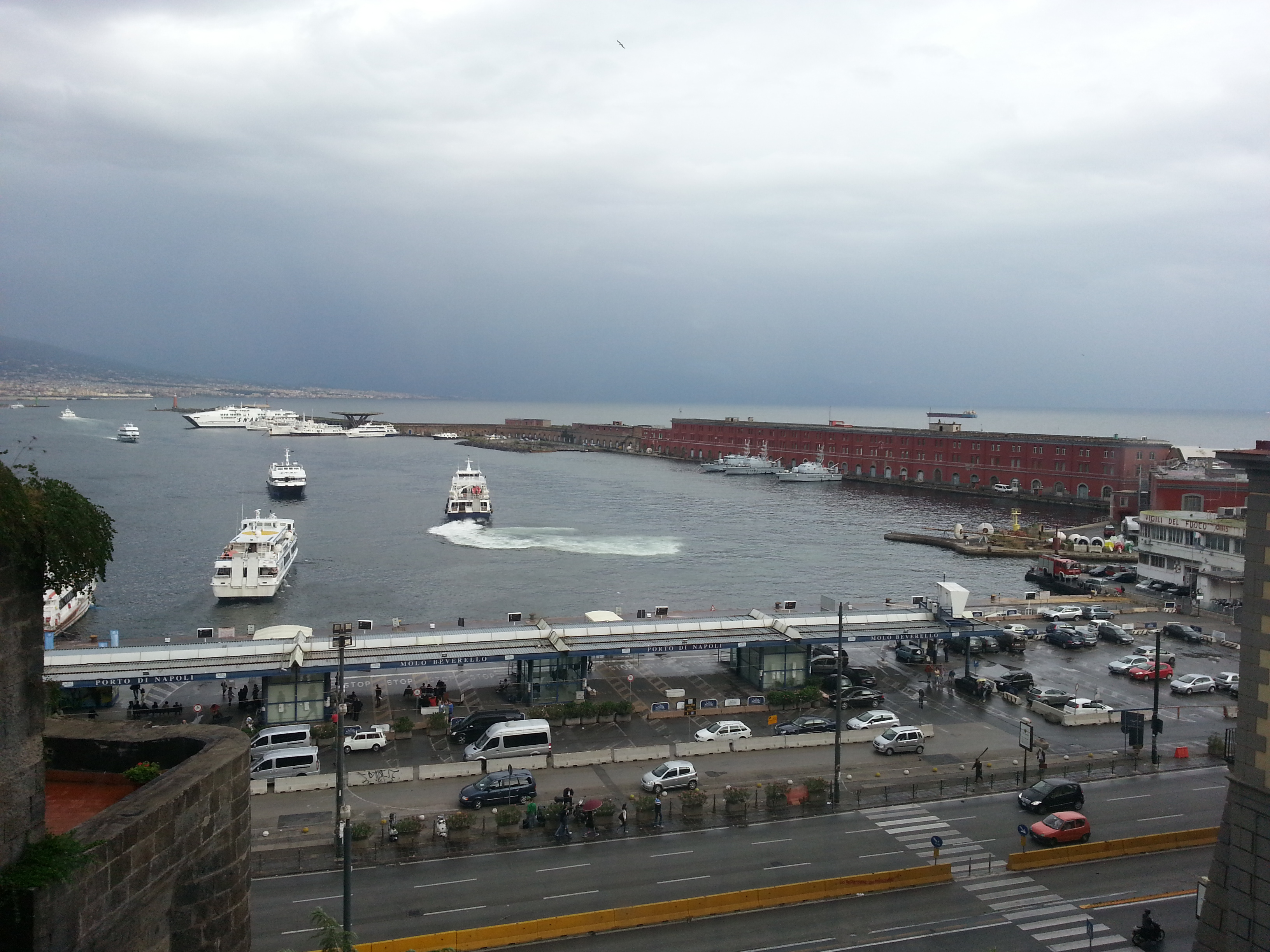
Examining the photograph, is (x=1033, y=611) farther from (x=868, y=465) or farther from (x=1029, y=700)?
(x=868, y=465)

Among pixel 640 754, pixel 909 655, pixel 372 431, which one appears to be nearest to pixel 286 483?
pixel 909 655

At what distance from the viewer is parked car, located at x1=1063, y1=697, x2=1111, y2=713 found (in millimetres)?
22609

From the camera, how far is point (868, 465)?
335 ft

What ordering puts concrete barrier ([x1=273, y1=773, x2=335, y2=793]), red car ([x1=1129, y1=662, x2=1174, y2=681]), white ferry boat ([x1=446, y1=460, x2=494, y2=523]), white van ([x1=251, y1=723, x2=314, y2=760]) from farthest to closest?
white ferry boat ([x1=446, y1=460, x2=494, y2=523]) < red car ([x1=1129, y1=662, x2=1174, y2=681]) < white van ([x1=251, y1=723, x2=314, y2=760]) < concrete barrier ([x1=273, y1=773, x2=335, y2=793])

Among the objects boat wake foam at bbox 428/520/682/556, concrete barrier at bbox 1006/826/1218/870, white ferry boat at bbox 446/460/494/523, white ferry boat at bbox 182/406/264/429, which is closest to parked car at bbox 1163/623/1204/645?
concrete barrier at bbox 1006/826/1218/870

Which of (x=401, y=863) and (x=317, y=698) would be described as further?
(x=317, y=698)

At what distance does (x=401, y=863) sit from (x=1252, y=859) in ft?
38.2

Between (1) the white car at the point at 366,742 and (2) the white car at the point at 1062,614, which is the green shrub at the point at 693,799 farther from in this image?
(2) the white car at the point at 1062,614

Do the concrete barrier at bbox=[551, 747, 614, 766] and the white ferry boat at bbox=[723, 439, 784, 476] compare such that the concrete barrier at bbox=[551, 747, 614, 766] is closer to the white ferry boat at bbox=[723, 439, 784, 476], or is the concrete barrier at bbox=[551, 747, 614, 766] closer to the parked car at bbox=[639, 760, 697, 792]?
the parked car at bbox=[639, 760, 697, 792]

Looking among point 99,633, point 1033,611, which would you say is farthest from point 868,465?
point 99,633

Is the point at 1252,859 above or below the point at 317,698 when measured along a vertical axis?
above

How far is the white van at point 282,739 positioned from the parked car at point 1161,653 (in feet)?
75.6

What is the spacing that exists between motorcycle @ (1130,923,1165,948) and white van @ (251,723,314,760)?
15044 mm

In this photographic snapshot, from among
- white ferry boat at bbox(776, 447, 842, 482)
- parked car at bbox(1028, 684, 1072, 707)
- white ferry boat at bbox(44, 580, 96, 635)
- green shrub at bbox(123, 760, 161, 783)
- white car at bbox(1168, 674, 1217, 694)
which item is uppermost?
green shrub at bbox(123, 760, 161, 783)
